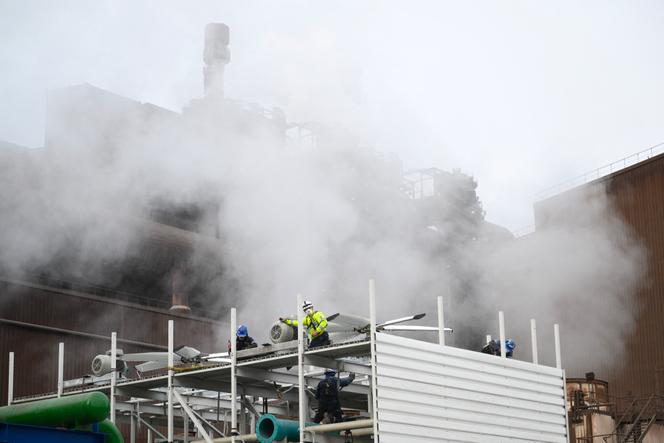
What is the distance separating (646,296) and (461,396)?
1757 centimetres

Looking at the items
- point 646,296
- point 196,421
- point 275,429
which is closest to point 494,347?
point 275,429

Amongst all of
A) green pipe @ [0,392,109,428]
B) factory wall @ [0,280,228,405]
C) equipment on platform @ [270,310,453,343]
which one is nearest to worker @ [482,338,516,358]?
equipment on platform @ [270,310,453,343]

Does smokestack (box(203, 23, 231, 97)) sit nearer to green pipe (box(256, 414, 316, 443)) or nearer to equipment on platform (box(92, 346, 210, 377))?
equipment on platform (box(92, 346, 210, 377))

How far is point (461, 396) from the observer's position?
19422 millimetres

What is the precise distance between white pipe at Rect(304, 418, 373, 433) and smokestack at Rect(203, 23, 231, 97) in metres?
22.0

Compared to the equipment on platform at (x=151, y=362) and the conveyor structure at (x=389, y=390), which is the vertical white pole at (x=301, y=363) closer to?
the conveyor structure at (x=389, y=390)

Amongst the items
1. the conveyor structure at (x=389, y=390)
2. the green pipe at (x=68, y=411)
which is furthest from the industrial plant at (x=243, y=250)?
the green pipe at (x=68, y=411)

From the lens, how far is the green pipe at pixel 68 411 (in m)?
15.9

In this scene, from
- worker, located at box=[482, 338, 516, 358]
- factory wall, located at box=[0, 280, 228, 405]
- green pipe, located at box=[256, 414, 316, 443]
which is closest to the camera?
green pipe, located at box=[256, 414, 316, 443]

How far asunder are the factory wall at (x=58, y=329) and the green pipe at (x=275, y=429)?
11.7 metres

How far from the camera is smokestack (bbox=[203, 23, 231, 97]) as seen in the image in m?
38.8

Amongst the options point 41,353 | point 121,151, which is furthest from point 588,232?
point 41,353

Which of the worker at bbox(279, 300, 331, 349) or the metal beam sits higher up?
the worker at bbox(279, 300, 331, 349)

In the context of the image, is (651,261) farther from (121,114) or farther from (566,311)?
(121,114)
